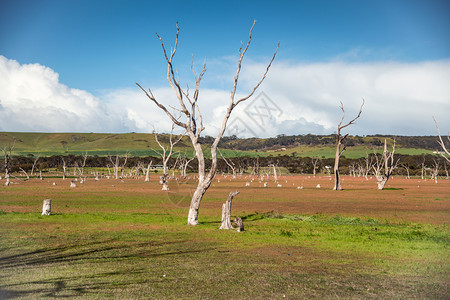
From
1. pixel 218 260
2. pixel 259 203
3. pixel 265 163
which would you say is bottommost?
pixel 259 203

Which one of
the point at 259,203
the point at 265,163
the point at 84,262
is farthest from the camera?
the point at 265,163

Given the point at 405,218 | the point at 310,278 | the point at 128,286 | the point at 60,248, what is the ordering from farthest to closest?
the point at 405,218 → the point at 60,248 → the point at 310,278 → the point at 128,286

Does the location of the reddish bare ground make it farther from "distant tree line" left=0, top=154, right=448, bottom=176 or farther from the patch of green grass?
"distant tree line" left=0, top=154, right=448, bottom=176

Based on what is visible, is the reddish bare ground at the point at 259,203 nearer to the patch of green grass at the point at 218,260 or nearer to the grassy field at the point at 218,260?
the grassy field at the point at 218,260

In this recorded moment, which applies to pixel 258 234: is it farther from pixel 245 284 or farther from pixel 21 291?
pixel 21 291

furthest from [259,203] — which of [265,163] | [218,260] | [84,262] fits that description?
[265,163]

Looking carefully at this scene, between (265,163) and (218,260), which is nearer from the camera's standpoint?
(218,260)

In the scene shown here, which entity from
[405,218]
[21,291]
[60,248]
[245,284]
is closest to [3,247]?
[60,248]

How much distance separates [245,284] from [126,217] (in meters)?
14.8

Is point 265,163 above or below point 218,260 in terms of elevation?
above

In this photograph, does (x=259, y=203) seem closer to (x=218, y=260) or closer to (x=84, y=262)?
(x=218, y=260)

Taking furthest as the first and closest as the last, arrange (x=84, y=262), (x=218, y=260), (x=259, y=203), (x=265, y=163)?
(x=265, y=163)
(x=259, y=203)
(x=218, y=260)
(x=84, y=262)

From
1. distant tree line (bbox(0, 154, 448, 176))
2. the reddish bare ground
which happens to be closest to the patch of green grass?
the reddish bare ground

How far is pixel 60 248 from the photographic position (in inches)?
524
